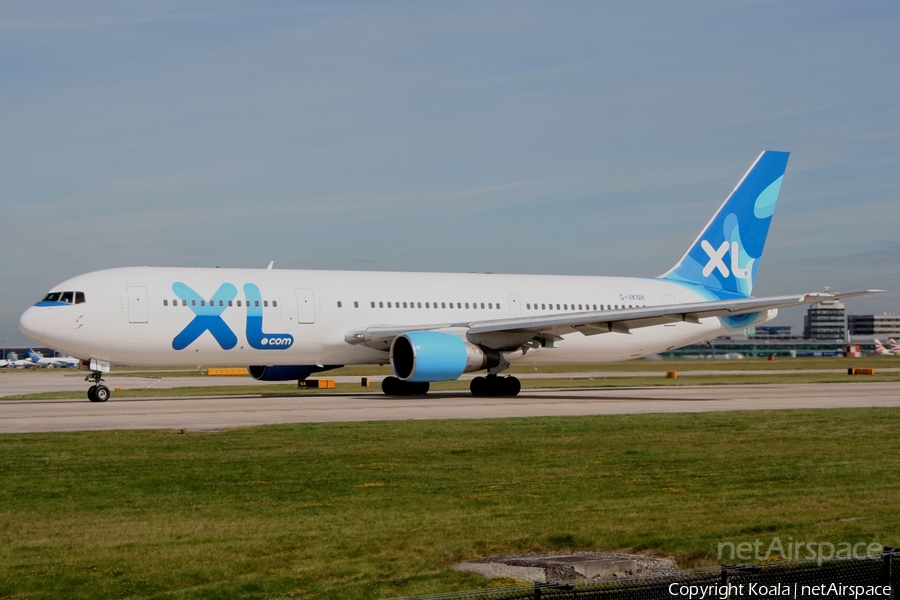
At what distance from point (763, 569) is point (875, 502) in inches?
215

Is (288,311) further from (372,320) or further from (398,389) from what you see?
(398,389)

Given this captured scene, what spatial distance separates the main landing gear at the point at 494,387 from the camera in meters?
34.9

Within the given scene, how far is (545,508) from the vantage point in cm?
1199

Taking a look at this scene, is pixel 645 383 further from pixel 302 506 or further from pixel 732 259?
pixel 302 506

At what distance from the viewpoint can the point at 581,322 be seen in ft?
108

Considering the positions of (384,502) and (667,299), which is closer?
(384,502)

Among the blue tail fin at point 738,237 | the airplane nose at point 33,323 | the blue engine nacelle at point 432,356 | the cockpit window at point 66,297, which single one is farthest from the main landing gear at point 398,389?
the blue tail fin at point 738,237

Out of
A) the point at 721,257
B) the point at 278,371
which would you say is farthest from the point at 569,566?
the point at 721,257

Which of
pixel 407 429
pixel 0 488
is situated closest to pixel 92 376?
pixel 407 429

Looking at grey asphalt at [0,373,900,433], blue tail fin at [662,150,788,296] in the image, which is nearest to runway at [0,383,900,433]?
grey asphalt at [0,373,900,433]

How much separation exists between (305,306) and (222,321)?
9.36ft

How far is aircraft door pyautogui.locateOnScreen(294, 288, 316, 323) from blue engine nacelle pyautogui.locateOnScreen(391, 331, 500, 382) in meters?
2.85

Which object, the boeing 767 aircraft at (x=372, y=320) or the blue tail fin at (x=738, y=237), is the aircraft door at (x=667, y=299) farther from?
the blue tail fin at (x=738, y=237)

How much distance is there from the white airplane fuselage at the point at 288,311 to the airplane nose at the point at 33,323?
0.11 feet
